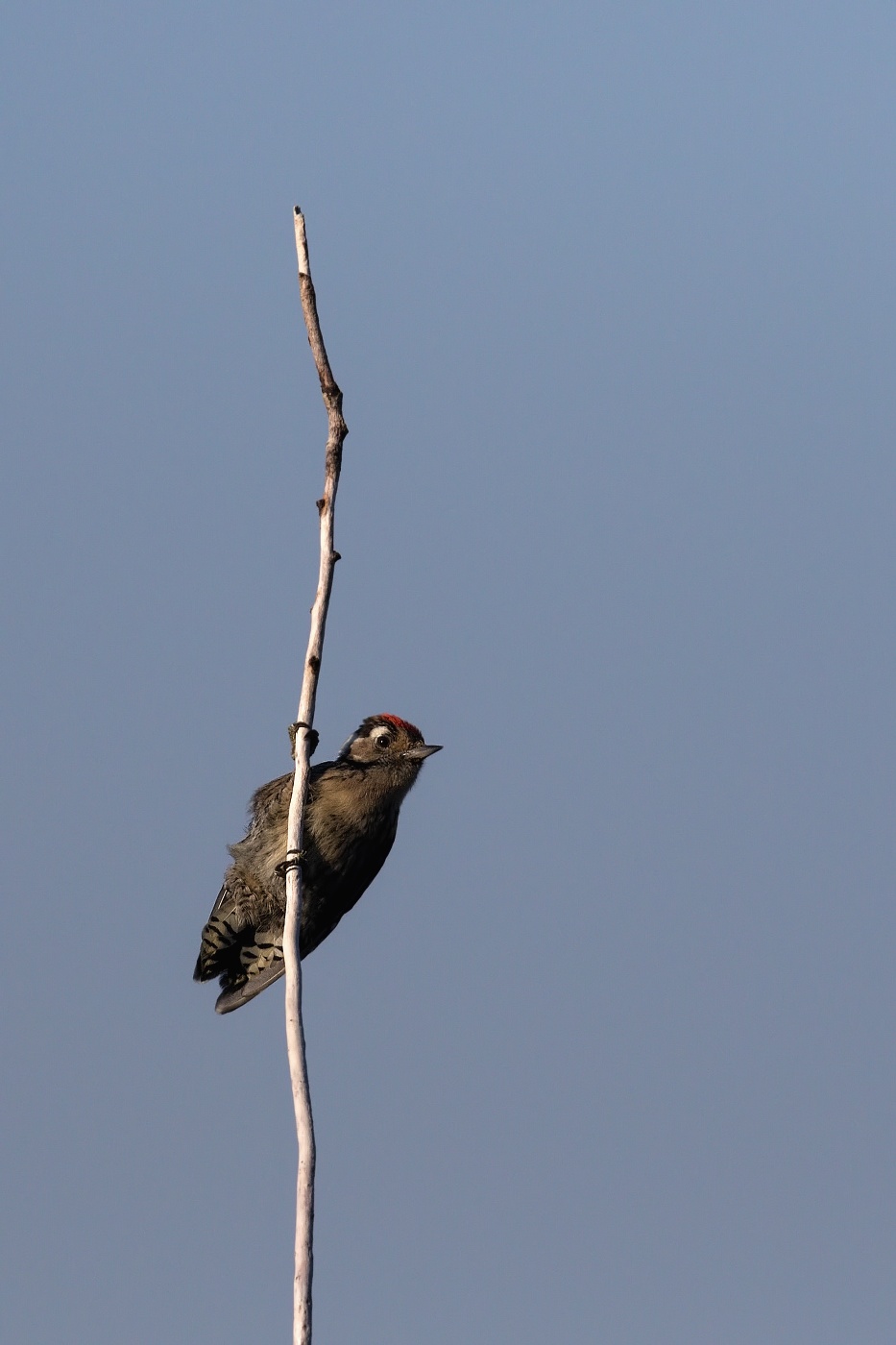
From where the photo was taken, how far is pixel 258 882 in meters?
9.10

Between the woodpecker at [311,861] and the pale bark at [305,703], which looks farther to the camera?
the woodpecker at [311,861]

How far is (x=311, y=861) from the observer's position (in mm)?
9172

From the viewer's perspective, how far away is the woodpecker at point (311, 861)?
9.07m

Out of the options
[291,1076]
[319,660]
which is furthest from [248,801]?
[291,1076]

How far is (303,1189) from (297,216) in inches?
128

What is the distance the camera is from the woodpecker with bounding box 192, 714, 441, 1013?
9070 mm

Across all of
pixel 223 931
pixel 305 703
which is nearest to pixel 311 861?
pixel 223 931

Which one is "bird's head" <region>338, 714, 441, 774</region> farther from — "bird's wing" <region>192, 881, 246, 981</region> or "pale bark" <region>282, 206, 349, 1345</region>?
"pale bark" <region>282, 206, 349, 1345</region>

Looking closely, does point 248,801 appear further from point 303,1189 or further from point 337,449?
point 303,1189

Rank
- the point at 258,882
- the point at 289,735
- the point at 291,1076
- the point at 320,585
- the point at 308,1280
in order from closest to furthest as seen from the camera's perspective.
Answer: the point at 308,1280
the point at 291,1076
the point at 320,585
the point at 289,735
the point at 258,882

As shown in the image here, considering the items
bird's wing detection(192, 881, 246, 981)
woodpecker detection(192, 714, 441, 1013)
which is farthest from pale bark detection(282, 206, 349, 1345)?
bird's wing detection(192, 881, 246, 981)

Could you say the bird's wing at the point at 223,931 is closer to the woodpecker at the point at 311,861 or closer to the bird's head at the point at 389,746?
the woodpecker at the point at 311,861

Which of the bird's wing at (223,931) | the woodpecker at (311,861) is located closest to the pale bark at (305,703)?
the woodpecker at (311,861)

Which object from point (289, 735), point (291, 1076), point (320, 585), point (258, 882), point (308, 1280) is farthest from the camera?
point (258, 882)
